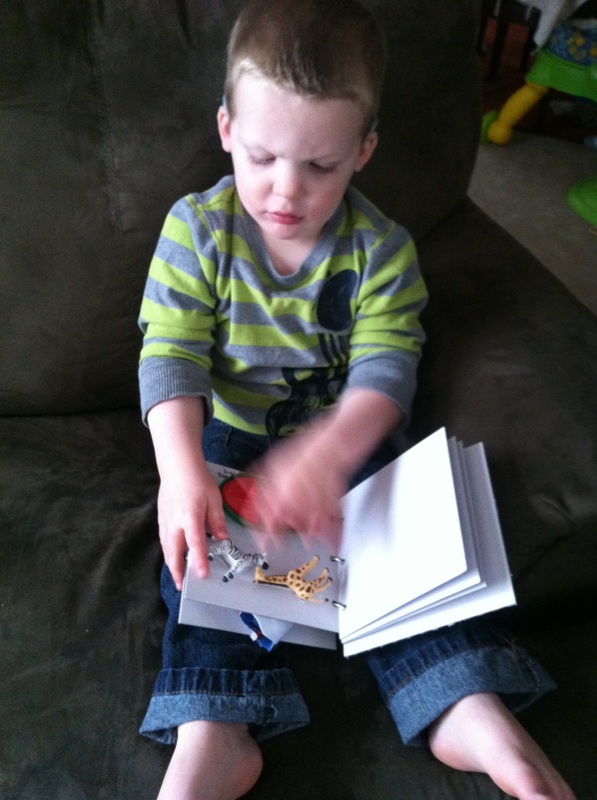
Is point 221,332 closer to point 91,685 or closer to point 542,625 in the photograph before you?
point 91,685

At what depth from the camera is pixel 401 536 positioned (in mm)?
749

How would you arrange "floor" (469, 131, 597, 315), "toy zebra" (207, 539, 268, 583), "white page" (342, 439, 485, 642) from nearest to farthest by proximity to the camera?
"white page" (342, 439, 485, 642)
"toy zebra" (207, 539, 268, 583)
"floor" (469, 131, 597, 315)

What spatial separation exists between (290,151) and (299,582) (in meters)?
0.48

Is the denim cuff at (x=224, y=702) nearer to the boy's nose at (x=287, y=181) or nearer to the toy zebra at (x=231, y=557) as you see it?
the toy zebra at (x=231, y=557)

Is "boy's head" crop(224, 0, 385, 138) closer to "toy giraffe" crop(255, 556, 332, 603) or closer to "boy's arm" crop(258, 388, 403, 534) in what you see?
"boy's arm" crop(258, 388, 403, 534)

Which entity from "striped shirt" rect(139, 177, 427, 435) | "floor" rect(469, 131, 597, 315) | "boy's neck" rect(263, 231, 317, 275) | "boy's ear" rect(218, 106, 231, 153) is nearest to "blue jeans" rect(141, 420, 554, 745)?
"striped shirt" rect(139, 177, 427, 435)

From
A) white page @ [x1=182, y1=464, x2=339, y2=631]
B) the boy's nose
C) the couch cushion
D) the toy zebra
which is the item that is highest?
the boy's nose

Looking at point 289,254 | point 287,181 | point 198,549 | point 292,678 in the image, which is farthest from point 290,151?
point 292,678

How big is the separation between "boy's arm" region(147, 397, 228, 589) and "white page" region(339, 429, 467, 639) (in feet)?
0.57

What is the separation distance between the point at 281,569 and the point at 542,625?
368 mm

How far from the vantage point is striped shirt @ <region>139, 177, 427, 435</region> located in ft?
2.81

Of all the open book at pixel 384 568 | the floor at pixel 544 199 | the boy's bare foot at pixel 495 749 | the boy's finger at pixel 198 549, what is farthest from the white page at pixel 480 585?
the floor at pixel 544 199

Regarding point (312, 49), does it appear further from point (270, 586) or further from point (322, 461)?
point (270, 586)

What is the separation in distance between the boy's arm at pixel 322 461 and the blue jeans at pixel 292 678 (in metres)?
0.16
